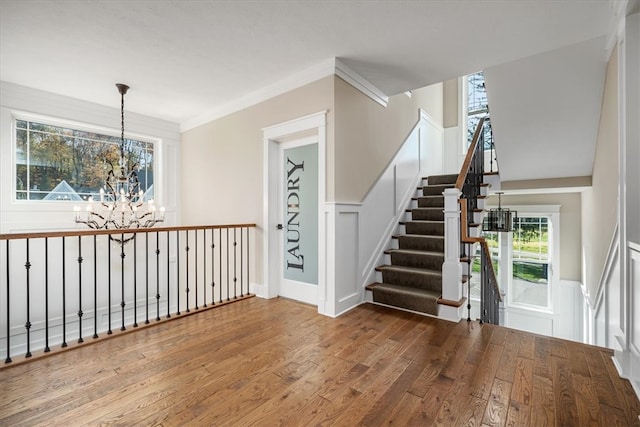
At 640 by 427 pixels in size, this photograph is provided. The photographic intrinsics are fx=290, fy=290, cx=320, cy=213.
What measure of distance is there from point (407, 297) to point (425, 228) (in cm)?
131

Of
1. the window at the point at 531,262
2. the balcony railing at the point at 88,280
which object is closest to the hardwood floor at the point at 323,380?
the balcony railing at the point at 88,280

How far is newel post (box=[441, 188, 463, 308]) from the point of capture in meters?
3.00

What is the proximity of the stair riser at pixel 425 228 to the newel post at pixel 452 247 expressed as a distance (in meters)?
1.04

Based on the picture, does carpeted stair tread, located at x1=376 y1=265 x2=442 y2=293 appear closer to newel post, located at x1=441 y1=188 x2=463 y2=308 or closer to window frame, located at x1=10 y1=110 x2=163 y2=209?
newel post, located at x1=441 y1=188 x2=463 y2=308

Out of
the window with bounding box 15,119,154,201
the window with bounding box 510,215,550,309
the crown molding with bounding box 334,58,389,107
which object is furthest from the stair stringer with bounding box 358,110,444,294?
the window with bounding box 15,119,154,201

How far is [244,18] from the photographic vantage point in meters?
2.38

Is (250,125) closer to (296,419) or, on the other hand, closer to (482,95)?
(296,419)

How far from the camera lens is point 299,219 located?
3.73 meters

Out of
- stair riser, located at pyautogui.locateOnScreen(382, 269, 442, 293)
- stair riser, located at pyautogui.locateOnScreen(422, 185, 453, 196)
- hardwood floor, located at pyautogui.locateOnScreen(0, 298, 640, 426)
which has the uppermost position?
stair riser, located at pyautogui.locateOnScreen(422, 185, 453, 196)

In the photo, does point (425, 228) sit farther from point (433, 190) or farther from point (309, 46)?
point (309, 46)

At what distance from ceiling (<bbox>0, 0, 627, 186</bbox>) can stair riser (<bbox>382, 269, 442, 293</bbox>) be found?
7.25 feet

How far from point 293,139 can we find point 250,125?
0.75 metres

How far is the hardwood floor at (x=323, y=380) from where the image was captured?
1.61 metres

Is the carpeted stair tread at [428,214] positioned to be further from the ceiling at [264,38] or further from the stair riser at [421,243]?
the ceiling at [264,38]
